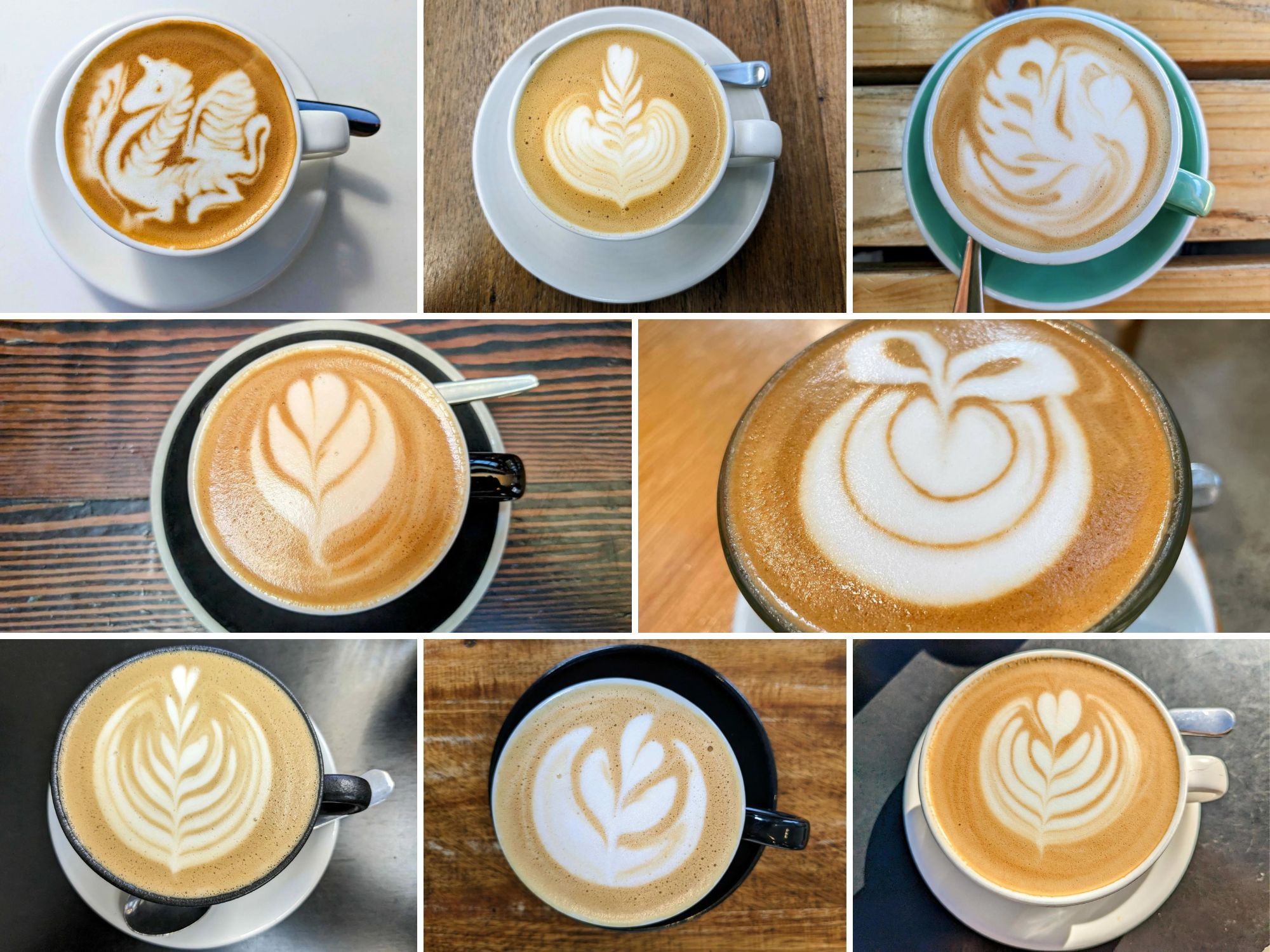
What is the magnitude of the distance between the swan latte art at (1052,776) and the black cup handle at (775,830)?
0.12 metres

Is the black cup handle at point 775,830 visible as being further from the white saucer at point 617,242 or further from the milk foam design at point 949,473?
the white saucer at point 617,242

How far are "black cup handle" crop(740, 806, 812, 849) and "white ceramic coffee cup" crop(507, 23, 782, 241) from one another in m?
0.52

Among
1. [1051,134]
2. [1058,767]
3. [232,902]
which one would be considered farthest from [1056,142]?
[232,902]

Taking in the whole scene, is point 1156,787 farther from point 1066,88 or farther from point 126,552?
point 126,552

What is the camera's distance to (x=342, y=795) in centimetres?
58

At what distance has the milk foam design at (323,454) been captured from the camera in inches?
22.6

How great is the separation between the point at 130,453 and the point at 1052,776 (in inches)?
36.1

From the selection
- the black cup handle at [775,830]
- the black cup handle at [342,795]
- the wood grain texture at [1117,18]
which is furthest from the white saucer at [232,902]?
the wood grain texture at [1117,18]

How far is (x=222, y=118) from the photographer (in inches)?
22.2

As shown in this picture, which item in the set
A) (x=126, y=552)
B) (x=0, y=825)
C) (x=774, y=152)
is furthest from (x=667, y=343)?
(x=0, y=825)

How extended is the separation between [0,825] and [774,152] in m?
0.96

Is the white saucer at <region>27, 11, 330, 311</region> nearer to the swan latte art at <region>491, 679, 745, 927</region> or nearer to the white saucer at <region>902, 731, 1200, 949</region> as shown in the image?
the swan latte art at <region>491, 679, 745, 927</region>

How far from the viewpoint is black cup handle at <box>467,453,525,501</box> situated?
60cm

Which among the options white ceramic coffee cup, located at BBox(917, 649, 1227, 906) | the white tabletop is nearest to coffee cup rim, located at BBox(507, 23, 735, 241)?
the white tabletop
